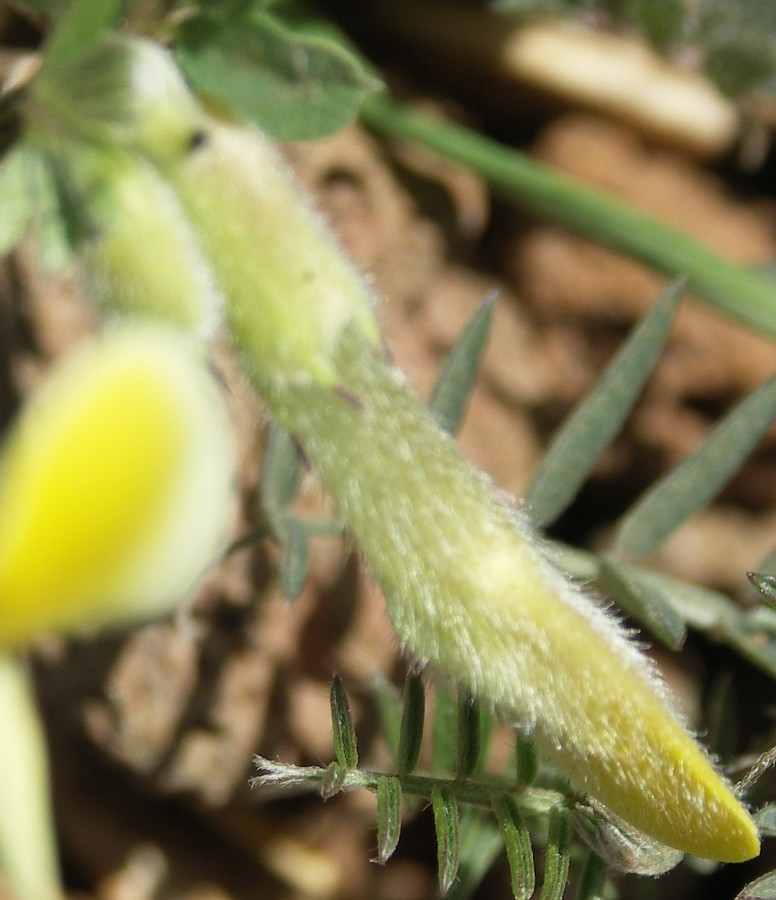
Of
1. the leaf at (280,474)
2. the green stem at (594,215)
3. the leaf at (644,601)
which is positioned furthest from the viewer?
the green stem at (594,215)

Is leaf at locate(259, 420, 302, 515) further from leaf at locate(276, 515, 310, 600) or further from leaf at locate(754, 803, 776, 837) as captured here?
leaf at locate(754, 803, 776, 837)

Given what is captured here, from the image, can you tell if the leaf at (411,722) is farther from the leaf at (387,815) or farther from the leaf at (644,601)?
the leaf at (644,601)

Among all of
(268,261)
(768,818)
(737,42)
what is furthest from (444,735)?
(737,42)

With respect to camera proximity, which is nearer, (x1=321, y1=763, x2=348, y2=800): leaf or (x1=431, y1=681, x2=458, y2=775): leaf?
(x1=321, y1=763, x2=348, y2=800): leaf

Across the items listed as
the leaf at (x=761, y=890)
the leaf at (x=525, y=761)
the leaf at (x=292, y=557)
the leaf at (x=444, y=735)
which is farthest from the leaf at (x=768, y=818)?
the leaf at (x=292, y=557)

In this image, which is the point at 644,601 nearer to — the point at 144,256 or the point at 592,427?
the point at 592,427

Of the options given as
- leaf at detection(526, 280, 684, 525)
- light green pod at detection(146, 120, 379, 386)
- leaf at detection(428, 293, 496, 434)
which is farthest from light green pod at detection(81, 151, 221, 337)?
leaf at detection(526, 280, 684, 525)

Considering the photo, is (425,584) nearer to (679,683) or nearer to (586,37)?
(679,683)
